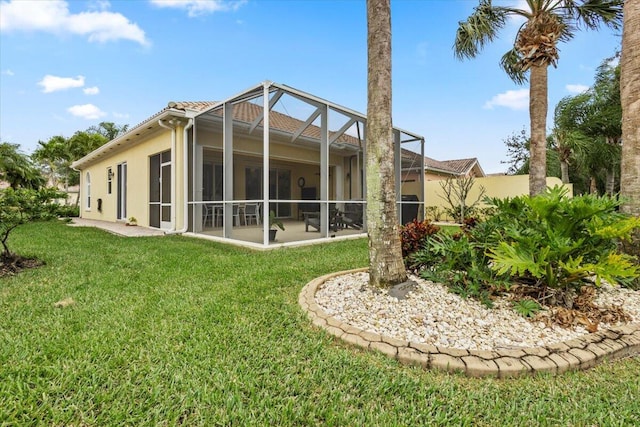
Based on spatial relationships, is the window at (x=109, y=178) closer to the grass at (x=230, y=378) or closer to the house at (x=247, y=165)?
the house at (x=247, y=165)

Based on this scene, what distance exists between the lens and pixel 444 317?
271cm

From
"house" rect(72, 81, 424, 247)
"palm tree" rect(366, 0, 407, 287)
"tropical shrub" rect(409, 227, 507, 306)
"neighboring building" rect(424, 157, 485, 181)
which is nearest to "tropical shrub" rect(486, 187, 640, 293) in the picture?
"tropical shrub" rect(409, 227, 507, 306)

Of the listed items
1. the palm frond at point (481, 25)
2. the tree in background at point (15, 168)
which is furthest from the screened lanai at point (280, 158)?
the tree in background at point (15, 168)

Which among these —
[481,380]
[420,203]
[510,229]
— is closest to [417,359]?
[481,380]

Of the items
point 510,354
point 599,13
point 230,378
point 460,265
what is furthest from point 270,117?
point 599,13

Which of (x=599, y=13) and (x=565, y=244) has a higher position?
(x=599, y=13)

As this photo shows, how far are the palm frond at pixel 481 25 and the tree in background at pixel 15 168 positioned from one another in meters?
23.8

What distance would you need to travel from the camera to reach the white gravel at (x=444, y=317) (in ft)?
7.80

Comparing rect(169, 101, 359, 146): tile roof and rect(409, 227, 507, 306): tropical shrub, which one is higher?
rect(169, 101, 359, 146): tile roof

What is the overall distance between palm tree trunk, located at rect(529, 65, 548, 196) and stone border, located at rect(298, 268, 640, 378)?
17.6ft

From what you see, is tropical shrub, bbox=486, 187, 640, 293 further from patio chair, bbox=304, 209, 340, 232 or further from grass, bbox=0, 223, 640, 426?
patio chair, bbox=304, 209, 340, 232

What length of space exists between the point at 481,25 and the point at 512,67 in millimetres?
2389

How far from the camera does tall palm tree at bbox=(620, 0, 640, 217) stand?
369 centimetres

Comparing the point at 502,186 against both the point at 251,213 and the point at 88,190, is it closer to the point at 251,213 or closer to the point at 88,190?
the point at 251,213
